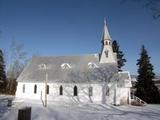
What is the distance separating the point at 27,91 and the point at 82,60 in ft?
40.2

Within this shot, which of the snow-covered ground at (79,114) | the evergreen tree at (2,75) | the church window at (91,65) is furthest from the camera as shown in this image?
the evergreen tree at (2,75)

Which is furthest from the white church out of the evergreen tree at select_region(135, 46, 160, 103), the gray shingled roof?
the evergreen tree at select_region(135, 46, 160, 103)

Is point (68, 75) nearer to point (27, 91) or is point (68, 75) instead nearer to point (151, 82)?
point (27, 91)

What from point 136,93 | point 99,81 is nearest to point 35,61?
point 99,81

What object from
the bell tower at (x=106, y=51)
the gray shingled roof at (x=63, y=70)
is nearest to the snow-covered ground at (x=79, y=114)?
the gray shingled roof at (x=63, y=70)

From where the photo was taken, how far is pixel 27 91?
128 ft

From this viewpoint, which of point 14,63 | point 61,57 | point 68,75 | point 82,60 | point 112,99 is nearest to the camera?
point 112,99

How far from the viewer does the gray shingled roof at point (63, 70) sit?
1435 inches

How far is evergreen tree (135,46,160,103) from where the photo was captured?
125 feet

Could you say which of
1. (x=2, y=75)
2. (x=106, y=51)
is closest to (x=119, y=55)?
(x=106, y=51)

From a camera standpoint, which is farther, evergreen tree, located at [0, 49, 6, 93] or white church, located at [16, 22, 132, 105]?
evergreen tree, located at [0, 49, 6, 93]

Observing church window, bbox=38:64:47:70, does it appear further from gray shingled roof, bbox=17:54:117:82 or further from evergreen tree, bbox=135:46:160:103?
evergreen tree, bbox=135:46:160:103

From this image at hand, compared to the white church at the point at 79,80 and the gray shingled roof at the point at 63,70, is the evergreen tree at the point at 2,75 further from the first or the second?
the white church at the point at 79,80

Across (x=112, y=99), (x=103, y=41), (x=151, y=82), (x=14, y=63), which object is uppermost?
(x=103, y=41)
